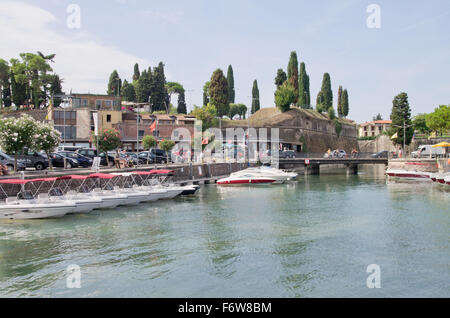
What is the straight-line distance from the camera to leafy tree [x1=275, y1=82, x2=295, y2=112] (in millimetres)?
102000

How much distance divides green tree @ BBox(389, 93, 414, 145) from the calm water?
53.1 metres

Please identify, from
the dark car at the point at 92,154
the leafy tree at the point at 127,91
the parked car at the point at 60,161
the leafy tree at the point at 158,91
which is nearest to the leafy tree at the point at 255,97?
the leafy tree at the point at 158,91

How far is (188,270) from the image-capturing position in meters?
16.3

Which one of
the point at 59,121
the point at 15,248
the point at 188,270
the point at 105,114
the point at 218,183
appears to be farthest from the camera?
the point at 105,114

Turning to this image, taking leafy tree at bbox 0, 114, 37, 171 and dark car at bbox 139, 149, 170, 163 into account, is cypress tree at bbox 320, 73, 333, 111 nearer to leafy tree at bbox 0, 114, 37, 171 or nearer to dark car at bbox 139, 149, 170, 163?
dark car at bbox 139, 149, 170, 163

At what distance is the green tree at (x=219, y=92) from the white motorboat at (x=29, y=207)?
74.9 meters

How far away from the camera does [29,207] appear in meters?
24.2

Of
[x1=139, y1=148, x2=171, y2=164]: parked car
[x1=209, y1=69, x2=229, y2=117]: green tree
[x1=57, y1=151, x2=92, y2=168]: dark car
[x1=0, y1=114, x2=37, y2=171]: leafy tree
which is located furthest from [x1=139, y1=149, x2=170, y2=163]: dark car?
[x1=209, y1=69, x2=229, y2=117]: green tree

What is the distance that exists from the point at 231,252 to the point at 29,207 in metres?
12.8

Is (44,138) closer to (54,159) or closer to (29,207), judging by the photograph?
(54,159)
